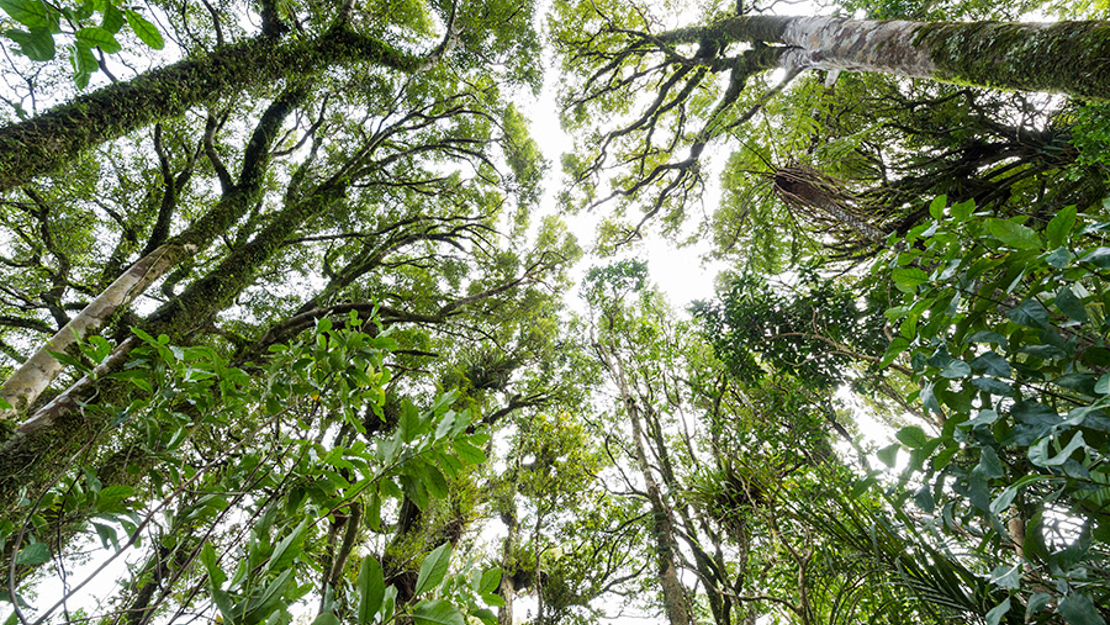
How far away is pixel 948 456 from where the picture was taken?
31.0 inches

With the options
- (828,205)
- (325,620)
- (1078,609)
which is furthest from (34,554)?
(828,205)

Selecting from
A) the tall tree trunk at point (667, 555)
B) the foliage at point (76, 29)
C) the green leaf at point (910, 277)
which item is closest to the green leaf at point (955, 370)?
the green leaf at point (910, 277)

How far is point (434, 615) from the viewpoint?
0.58 meters

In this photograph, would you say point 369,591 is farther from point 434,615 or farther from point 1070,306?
point 1070,306

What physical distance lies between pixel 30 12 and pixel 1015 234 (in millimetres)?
1791

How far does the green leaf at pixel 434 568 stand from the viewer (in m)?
0.60

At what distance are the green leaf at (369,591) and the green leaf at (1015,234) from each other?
4.39 feet

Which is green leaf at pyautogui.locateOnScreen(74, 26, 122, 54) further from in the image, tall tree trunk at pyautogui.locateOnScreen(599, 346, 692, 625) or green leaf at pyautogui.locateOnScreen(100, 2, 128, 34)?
tall tree trunk at pyautogui.locateOnScreen(599, 346, 692, 625)

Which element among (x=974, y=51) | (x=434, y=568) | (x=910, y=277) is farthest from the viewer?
(x=974, y=51)

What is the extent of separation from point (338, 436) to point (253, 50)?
4.05 metres

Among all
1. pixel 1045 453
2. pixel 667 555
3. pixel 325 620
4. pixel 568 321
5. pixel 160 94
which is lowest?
pixel 325 620

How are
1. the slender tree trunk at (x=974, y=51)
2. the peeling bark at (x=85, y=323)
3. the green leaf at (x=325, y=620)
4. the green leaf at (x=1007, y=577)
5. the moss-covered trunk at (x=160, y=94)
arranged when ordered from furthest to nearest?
1. the peeling bark at (x=85, y=323)
2. the moss-covered trunk at (x=160, y=94)
3. the slender tree trunk at (x=974, y=51)
4. the green leaf at (x=1007, y=577)
5. the green leaf at (x=325, y=620)

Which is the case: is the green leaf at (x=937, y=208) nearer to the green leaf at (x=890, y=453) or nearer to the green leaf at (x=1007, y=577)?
the green leaf at (x=890, y=453)

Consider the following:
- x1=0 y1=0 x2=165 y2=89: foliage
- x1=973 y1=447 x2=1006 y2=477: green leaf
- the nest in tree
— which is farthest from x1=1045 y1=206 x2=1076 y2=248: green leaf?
the nest in tree
